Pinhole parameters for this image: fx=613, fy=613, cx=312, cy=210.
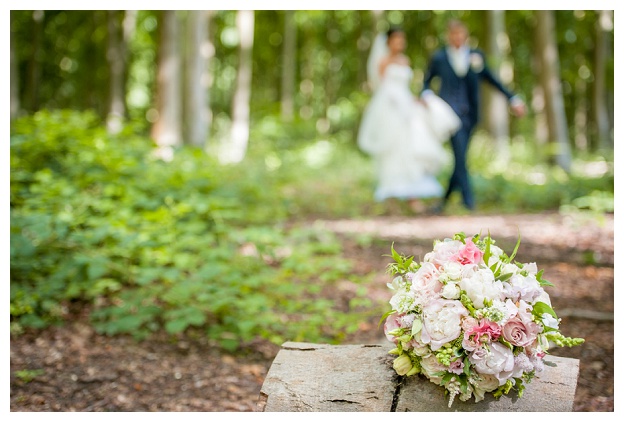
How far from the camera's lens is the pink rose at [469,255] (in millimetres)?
2182

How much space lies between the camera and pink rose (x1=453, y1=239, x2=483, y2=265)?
218 centimetres

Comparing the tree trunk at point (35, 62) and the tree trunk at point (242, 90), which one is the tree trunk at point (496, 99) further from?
the tree trunk at point (35, 62)

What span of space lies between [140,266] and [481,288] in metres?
3.39

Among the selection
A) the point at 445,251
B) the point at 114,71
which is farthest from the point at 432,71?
the point at 114,71

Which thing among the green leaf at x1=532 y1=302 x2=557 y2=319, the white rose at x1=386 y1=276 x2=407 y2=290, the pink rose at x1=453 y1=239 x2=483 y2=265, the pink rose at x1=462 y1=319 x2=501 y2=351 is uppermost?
the pink rose at x1=453 y1=239 x2=483 y2=265

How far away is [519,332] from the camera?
2043 millimetres

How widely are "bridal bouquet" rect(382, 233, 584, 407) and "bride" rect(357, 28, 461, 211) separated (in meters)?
6.85

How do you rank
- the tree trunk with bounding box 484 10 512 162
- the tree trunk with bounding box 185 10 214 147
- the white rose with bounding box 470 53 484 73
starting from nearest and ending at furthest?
the white rose with bounding box 470 53 484 73 < the tree trunk with bounding box 185 10 214 147 < the tree trunk with bounding box 484 10 512 162

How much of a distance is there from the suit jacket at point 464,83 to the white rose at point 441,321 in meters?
6.79

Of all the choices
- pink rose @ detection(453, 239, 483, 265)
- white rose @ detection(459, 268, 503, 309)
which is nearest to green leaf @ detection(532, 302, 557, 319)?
white rose @ detection(459, 268, 503, 309)

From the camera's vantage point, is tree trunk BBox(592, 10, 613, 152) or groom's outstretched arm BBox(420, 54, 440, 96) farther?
tree trunk BBox(592, 10, 613, 152)

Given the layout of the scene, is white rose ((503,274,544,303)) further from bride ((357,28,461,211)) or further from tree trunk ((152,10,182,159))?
tree trunk ((152,10,182,159))

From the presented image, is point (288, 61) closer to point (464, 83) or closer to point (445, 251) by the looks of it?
point (464, 83)

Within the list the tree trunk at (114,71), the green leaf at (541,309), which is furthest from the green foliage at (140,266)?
the tree trunk at (114,71)
